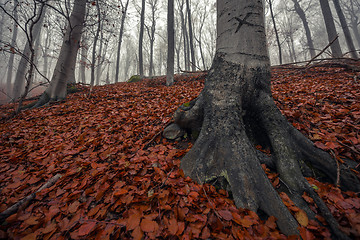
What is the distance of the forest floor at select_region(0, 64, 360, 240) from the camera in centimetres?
104

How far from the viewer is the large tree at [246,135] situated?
4.08 ft

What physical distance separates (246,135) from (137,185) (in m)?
1.38

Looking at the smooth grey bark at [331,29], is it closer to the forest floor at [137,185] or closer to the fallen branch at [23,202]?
the forest floor at [137,185]

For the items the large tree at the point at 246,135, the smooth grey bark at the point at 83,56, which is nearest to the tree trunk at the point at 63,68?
the smooth grey bark at the point at 83,56

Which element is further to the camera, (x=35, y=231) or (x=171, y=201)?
(x=171, y=201)

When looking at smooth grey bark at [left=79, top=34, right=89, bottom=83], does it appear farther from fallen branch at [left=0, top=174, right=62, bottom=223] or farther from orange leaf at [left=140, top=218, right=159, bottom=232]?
orange leaf at [left=140, top=218, right=159, bottom=232]

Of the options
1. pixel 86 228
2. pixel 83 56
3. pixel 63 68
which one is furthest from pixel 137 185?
pixel 83 56

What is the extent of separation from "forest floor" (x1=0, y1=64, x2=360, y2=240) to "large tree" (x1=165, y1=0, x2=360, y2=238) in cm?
11

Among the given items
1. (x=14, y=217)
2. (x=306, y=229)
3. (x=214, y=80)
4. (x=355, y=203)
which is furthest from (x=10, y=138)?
(x=355, y=203)

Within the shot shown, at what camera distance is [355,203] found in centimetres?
105

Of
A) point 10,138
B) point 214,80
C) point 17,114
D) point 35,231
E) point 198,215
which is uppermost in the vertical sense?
point 214,80

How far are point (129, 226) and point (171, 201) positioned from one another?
0.38 meters

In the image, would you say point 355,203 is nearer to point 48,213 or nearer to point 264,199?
point 264,199

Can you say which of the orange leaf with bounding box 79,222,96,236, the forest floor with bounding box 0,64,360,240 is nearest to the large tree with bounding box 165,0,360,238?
the forest floor with bounding box 0,64,360,240
